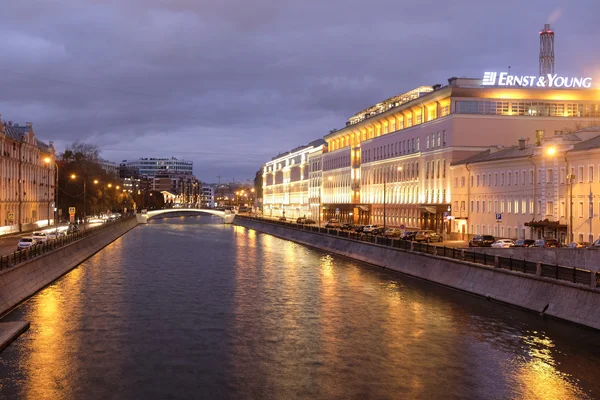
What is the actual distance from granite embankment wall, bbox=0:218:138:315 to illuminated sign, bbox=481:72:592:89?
170ft

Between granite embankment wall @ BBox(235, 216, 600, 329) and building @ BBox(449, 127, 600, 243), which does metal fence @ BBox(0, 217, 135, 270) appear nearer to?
granite embankment wall @ BBox(235, 216, 600, 329)

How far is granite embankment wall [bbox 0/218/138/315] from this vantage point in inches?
1610

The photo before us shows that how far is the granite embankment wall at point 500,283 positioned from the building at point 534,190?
448 inches

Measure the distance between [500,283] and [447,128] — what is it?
5065cm

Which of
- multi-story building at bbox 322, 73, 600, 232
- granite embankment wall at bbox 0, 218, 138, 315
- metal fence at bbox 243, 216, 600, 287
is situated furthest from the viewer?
multi-story building at bbox 322, 73, 600, 232

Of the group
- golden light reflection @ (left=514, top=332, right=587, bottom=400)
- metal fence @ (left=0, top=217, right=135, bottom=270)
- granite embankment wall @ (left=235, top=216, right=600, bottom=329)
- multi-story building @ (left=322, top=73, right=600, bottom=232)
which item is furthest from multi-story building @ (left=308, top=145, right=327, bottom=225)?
golden light reflection @ (left=514, top=332, right=587, bottom=400)

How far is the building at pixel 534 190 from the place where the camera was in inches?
2324

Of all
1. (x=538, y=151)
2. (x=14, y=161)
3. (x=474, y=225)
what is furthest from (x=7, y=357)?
(x=14, y=161)

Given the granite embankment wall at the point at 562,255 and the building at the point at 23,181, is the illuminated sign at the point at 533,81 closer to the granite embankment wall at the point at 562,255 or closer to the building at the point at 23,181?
the granite embankment wall at the point at 562,255

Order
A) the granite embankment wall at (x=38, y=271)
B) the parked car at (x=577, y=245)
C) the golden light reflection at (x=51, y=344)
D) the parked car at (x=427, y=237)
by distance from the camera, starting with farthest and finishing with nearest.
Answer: the parked car at (x=427, y=237) < the parked car at (x=577, y=245) < the granite embankment wall at (x=38, y=271) < the golden light reflection at (x=51, y=344)

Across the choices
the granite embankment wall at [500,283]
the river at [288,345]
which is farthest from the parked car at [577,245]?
the river at [288,345]

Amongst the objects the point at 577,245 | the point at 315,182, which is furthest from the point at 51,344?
the point at 315,182

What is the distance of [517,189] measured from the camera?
71.8m

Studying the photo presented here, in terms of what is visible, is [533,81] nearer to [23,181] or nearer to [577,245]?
[577,245]
